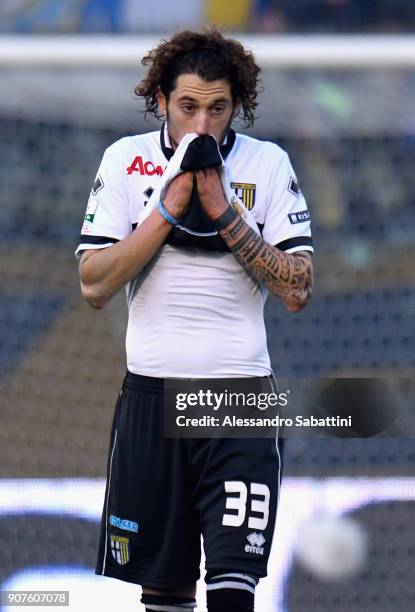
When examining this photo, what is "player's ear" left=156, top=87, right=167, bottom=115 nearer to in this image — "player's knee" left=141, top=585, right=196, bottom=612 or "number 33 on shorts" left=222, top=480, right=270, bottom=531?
"number 33 on shorts" left=222, top=480, right=270, bottom=531

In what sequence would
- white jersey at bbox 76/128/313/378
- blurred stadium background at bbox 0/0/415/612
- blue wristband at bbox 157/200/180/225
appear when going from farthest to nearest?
blurred stadium background at bbox 0/0/415/612, white jersey at bbox 76/128/313/378, blue wristband at bbox 157/200/180/225

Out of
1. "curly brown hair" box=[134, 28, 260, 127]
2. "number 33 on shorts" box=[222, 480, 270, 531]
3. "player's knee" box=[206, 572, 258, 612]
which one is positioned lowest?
"player's knee" box=[206, 572, 258, 612]

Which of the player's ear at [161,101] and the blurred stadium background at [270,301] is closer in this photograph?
the player's ear at [161,101]

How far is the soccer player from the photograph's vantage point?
2.63 metres

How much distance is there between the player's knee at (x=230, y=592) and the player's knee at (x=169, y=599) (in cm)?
17

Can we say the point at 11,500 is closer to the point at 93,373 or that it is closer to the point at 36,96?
the point at 93,373

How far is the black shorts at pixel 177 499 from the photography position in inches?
104

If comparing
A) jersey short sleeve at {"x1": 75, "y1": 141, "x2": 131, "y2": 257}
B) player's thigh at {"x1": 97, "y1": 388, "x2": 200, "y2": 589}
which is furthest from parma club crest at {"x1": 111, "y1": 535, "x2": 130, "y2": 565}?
jersey short sleeve at {"x1": 75, "y1": 141, "x2": 131, "y2": 257}

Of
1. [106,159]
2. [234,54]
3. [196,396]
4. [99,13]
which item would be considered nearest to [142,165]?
[106,159]

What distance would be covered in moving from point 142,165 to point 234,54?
0.35 meters

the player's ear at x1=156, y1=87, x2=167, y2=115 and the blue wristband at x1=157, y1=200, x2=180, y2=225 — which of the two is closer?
the blue wristband at x1=157, y1=200, x2=180, y2=225

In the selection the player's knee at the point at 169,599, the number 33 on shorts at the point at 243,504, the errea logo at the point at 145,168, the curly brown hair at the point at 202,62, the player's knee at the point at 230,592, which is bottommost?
the player's knee at the point at 169,599

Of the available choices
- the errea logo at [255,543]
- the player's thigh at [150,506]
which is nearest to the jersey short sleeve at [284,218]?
the player's thigh at [150,506]

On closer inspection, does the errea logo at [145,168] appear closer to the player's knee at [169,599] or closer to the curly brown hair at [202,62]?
the curly brown hair at [202,62]
